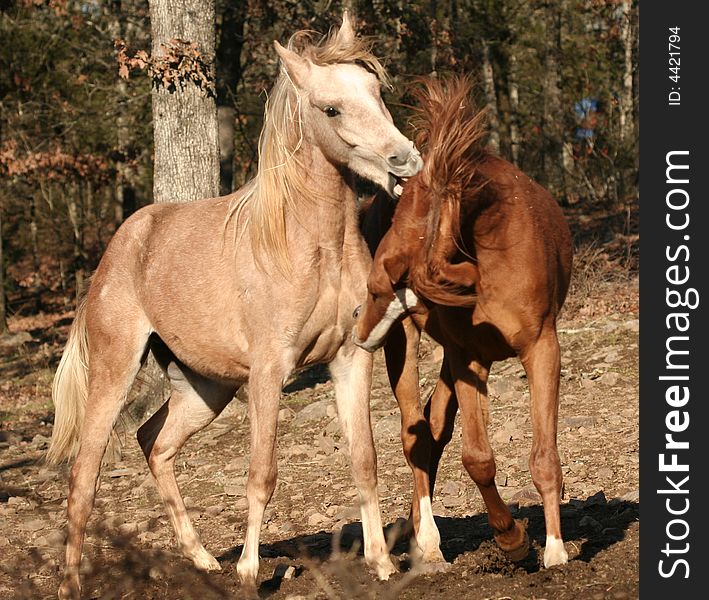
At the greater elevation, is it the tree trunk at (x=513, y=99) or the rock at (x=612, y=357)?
the tree trunk at (x=513, y=99)

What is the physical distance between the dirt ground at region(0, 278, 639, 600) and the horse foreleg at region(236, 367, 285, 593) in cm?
22

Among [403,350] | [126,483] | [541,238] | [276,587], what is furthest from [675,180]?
[126,483]

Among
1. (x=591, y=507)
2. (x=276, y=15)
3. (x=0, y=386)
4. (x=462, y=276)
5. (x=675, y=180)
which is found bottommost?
(x=0, y=386)

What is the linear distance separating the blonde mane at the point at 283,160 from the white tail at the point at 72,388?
1731 millimetres

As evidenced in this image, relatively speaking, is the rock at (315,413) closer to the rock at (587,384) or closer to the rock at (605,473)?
the rock at (587,384)

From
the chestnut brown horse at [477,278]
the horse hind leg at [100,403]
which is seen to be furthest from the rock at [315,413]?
the chestnut brown horse at [477,278]

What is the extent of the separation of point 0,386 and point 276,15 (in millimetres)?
6636

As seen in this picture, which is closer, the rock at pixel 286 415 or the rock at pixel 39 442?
the rock at pixel 286 415

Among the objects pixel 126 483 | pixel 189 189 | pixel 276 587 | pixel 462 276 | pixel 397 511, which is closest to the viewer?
pixel 462 276

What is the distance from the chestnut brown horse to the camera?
4613 millimetres

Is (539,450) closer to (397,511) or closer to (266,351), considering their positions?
(266,351)

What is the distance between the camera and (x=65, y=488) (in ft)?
29.7

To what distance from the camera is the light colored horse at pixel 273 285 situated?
5078 millimetres

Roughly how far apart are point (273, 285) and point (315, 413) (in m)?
5.02
